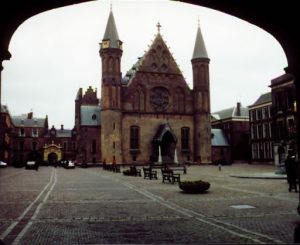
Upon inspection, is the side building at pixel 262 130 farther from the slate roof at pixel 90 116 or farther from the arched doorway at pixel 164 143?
the slate roof at pixel 90 116

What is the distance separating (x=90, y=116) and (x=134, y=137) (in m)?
10.6

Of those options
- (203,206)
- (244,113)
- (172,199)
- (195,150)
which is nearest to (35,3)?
(203,206)

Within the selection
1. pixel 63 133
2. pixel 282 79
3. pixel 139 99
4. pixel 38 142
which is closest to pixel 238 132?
pixel 282 79

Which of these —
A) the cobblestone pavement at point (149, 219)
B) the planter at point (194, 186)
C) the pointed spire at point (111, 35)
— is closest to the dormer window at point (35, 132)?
the pointed spire at point (111, 35)

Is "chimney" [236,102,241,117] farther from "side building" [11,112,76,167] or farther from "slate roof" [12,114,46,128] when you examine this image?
"slate roof" [12,114,46,128]

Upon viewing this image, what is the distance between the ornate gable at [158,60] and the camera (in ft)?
211

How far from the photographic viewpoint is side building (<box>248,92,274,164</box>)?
219 feet

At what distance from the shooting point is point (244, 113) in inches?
3344

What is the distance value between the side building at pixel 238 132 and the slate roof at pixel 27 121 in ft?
173

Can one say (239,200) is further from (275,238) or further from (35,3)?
(35,3)

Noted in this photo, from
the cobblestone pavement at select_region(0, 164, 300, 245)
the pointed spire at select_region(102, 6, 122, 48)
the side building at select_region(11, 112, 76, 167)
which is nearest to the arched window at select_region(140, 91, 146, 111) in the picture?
the pointed spire at select_region(102, 6, 122, 48)

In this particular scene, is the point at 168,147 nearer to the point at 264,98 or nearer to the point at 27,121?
the point at 264,98

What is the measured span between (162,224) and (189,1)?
5.63m

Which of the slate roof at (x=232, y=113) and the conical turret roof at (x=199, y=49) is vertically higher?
the conical turret roof at (x=199, y=49)
